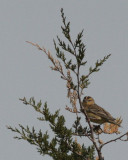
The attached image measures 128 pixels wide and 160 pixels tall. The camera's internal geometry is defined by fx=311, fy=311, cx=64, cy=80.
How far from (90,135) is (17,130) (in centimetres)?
178

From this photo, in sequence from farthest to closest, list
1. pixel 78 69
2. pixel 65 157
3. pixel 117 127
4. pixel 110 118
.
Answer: pixel 110 118
pixel 117 127
pixel 65 157
pixel 78 69

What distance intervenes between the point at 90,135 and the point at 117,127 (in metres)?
1.87

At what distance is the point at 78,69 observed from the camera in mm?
6410

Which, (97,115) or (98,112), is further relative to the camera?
(98,112)

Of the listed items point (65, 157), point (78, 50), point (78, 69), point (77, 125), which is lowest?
point (65, 157)

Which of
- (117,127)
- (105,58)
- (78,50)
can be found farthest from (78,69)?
(117,127)

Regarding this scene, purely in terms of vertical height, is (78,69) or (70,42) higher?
(70,42)

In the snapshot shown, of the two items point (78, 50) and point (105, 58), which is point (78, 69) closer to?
point (78, 50)

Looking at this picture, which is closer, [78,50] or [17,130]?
[78,50]

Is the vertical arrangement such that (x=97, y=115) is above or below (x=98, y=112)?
below

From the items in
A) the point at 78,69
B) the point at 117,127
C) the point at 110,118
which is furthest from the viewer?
the point at 110,118

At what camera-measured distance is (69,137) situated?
6945mm

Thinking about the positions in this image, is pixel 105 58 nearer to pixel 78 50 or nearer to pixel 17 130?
pixel 78 50

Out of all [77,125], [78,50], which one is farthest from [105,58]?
[77,125]
